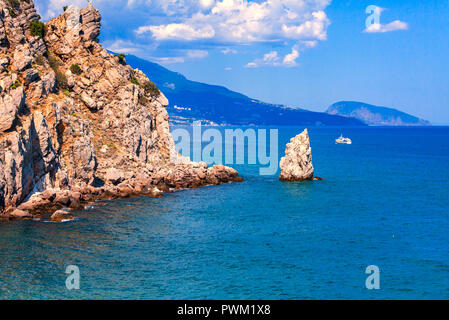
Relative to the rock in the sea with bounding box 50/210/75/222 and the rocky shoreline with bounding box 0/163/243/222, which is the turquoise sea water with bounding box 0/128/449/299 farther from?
the rocky shoreline with bounding box 0/163/243/222

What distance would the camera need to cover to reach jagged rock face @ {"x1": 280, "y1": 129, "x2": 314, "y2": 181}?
90.7m

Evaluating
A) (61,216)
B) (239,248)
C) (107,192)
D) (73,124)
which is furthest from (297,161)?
(61,216)

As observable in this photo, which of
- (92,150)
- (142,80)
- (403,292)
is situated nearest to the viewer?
(403,292)

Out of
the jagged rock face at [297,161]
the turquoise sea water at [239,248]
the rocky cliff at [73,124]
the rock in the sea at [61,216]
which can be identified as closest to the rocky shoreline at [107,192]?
the rock in the sea at [61,216]

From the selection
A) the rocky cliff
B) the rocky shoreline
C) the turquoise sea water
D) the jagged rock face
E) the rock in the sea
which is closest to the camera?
the turquoise sea water

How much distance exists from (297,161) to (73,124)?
41.7 m

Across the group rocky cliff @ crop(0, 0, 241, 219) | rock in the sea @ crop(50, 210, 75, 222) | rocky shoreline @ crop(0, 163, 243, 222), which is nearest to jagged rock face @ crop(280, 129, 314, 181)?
rocky shoreline @ crop(0, 163, 243, 222)

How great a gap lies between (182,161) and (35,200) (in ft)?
119

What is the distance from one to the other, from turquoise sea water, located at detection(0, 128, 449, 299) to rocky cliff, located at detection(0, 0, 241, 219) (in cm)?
554

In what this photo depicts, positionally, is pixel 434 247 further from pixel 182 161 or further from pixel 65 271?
pixel 182 161

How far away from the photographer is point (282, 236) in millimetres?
54531

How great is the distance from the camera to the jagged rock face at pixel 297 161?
90.7 metres

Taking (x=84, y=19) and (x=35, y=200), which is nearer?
(x=35, y=200)

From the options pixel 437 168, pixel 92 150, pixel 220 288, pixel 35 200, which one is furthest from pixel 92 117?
pixel 437 168
